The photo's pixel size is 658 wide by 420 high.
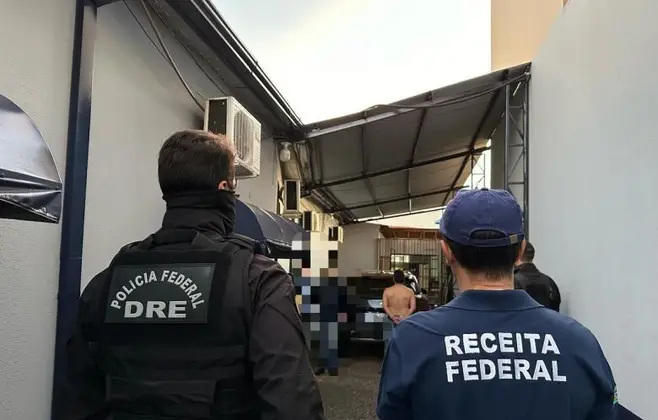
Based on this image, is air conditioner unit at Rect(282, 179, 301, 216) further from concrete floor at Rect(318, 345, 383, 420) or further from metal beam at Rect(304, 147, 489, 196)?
concrete floor at Rect(318, 345, 383, 420)

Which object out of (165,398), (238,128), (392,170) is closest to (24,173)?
(165,398)

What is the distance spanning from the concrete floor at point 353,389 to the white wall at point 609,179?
2.05 m

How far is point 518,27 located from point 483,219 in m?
10.2

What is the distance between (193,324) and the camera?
5.19 feet

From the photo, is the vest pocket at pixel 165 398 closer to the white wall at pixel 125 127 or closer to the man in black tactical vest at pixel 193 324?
the man in black tactical vest at pixel 193 324

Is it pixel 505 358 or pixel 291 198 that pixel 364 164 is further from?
pixel 505 358

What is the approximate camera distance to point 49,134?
329cm

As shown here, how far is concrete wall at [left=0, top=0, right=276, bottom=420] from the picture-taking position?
2980 millimetres

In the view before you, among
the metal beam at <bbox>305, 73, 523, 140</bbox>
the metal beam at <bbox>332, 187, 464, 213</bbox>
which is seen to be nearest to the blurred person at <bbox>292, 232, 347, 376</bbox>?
the metal beam at <bbox>305, 73, 523, 140</bbox>

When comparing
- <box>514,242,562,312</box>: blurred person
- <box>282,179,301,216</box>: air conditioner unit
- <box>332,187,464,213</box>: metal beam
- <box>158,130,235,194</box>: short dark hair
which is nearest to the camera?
<box>158,130,235,194</box>: short dark hair

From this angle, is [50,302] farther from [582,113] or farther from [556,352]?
[582,113]

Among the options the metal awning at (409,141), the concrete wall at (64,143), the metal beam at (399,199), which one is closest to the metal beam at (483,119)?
the metal awning at (409,141)

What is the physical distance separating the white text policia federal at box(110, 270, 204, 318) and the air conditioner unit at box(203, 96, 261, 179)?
11.5 feet

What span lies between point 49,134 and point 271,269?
229cm
